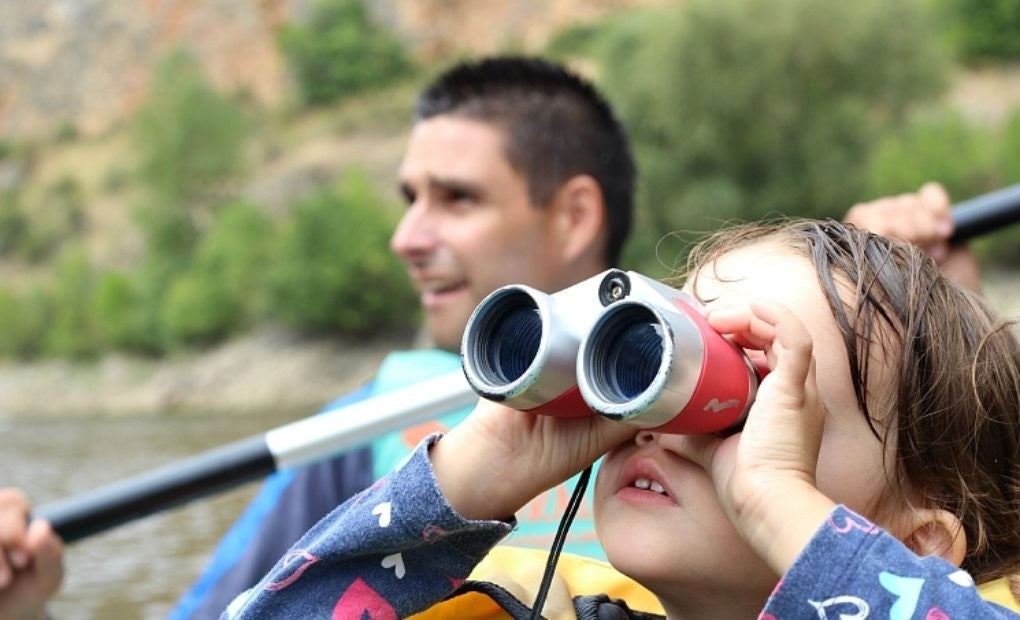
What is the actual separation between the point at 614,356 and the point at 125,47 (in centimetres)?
3709

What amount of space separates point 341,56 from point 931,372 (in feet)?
107

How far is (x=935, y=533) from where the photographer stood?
31.2 inches

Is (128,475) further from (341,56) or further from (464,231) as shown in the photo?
(341,56)

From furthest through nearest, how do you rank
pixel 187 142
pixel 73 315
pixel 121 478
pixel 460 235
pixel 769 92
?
pixel 187 142
pixel 73 315
pixel 769 92
pixel 121 478
pixel 460 235

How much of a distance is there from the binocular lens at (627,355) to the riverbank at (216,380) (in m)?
16.1

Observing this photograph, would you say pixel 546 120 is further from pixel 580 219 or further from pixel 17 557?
pixel 17 557

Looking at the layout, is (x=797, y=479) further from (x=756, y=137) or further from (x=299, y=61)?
(x=299, y=61)

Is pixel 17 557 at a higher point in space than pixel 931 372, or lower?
lower

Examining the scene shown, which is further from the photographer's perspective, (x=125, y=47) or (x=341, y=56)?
(x=125, y=47)

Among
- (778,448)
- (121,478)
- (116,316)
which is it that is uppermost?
(778,448)

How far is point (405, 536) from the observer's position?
81 centimetres

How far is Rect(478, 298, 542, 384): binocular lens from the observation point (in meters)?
0.71

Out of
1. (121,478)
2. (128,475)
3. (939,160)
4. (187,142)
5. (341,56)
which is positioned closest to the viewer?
(128,475)

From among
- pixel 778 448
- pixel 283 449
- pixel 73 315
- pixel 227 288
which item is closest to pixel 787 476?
pixel 778 448
